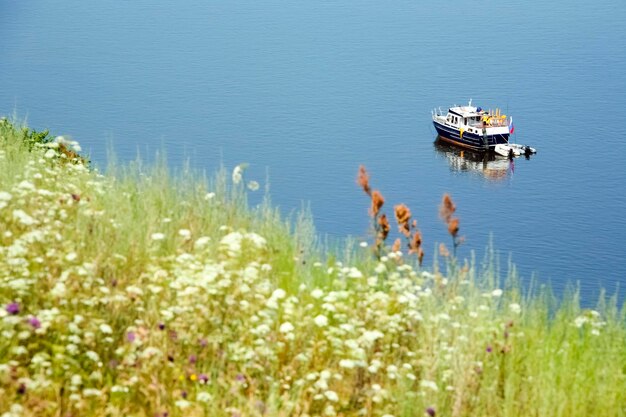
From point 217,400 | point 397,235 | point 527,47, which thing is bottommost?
point 217,400

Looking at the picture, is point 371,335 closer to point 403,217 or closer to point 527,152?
point 403,217

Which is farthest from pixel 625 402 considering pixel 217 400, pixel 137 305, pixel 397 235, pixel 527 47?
pixel 527 47

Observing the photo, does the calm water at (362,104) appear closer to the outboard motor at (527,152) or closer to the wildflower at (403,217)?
the outboard motor at (527,152)

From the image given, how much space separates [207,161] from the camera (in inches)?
4274

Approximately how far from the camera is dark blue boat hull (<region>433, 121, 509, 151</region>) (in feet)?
425

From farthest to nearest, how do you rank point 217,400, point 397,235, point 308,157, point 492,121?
point 492,121 → point 308,157 → point 397,235 → point 217,400

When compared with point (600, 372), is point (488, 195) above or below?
above

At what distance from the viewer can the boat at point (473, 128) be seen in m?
128

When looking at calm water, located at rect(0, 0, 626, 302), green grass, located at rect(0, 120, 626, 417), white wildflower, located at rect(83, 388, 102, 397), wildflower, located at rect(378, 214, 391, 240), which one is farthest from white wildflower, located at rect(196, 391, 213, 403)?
calm water, located at rect(0, 0, 626, 302)

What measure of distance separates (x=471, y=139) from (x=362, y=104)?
62.3ft

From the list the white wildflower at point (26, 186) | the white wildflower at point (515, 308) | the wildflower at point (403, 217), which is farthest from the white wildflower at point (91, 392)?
the wildflower at point (403, 217)

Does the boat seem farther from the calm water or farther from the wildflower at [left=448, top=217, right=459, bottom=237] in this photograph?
the wildflower at [left=448, top=217, right=459, bottom=237]

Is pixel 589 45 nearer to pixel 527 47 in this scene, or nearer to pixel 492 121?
pixel 527 47

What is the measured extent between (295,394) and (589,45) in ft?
593
